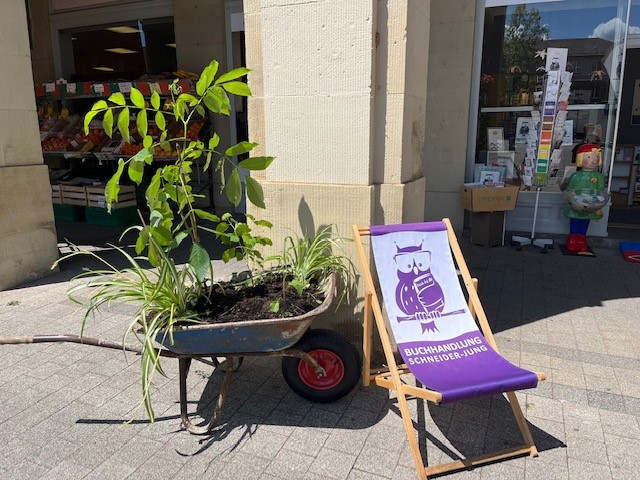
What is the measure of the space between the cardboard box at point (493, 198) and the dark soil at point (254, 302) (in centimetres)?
404

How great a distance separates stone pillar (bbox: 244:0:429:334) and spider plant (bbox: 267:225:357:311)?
146mm

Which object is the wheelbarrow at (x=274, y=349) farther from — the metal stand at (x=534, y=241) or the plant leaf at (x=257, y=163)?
the metal stand at (x=534, y=241)

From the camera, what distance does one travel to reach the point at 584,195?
6.28 meters

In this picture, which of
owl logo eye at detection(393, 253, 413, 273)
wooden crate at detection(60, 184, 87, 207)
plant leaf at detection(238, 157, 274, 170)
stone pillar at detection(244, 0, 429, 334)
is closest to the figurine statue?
stone pillar at detection(244, 0, 429, 334)

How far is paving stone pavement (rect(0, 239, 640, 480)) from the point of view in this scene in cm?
255

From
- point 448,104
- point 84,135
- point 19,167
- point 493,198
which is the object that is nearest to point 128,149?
point 84,135

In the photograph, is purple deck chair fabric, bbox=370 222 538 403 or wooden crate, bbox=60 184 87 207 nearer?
purple deck chair fabric, bbox=370 222 538 403

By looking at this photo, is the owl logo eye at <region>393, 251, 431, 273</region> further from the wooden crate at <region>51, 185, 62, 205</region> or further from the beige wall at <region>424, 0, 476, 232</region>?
the wooden crate at <region>51, 185, 62, 205</region>

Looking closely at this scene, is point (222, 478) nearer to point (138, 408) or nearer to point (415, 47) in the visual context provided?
point (138, 408)

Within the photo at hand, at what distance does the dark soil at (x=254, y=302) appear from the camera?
2795 mm

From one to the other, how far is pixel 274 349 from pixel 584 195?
512 cm

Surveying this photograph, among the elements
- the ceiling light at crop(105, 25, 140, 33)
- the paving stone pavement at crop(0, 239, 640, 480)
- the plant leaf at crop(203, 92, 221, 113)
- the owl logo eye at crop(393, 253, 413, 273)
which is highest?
the ceiling light at crop(105, 25, 140, 33)

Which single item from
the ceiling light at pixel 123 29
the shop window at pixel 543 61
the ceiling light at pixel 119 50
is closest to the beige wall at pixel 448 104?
the shop window at pixel 543 61

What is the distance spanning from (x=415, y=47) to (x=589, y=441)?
2.67 m
